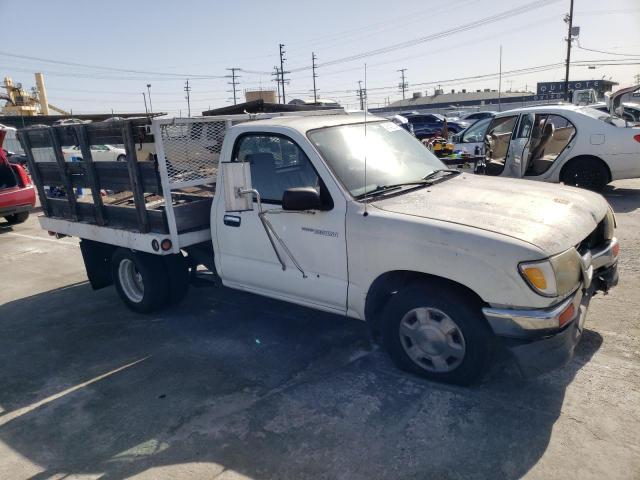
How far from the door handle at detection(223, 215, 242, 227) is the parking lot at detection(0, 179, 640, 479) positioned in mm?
1083

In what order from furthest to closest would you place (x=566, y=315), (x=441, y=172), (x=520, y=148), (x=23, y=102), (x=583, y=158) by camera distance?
1. (x=23, y=102)
2. (x=583, y=158)
3. (x=520, y=148)
4. (x=441, y=172)
5. (x=566, y=315)

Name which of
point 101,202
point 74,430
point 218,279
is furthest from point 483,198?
point 101,202

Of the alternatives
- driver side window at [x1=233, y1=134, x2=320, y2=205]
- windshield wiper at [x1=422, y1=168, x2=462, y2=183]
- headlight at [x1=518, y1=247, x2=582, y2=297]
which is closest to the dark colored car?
windshield wiper at [x1=422, y1=168, x2=462, y2=183]

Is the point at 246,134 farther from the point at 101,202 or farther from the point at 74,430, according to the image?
the point at 74,430

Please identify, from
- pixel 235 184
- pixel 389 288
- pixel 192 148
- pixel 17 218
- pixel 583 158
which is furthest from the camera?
pixel 17 218

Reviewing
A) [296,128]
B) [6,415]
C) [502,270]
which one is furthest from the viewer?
[296,128]

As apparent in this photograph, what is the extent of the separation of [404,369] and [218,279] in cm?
207

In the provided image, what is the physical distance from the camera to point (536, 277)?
2.90m

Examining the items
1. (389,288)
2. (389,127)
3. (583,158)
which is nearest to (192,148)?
(389,127)

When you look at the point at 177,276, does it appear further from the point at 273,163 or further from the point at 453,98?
the point at 453,98

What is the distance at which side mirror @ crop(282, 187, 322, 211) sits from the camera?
11.6 feet

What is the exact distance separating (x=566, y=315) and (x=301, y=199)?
1864mm

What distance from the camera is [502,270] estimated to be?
9.69ft

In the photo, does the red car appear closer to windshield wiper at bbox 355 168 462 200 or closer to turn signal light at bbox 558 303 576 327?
windshield wiper at bbox 355 168 462 200
